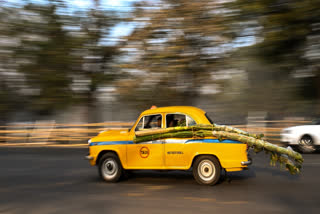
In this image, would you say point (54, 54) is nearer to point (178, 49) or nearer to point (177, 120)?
point (178, 49)

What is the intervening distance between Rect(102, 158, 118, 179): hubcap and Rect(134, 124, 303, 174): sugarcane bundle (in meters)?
1.49

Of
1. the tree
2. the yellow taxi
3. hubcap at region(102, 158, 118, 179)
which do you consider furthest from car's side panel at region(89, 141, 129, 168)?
the tree

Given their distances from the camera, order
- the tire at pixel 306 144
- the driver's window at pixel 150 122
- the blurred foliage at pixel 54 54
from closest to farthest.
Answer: the driver's window at pixel 150 122 < the tire at pixel 306 144 < the blurred foliage at pixel 54 54

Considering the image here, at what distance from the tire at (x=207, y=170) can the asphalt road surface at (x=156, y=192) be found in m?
0.20

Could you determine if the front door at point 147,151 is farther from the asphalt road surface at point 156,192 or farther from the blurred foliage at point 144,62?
the blurred foliage at point 144,62

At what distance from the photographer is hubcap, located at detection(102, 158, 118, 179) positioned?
29.7 ft

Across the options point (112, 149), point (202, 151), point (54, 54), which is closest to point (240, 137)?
point (202, 151)

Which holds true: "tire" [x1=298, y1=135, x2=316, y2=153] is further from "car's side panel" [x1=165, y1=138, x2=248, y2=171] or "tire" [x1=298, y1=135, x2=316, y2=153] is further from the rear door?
the rear door

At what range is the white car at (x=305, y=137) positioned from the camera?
14062 millimetres

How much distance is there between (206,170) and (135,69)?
39.0ft

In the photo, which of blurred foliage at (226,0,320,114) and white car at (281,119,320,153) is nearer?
blurred foliage at (226,0,320,114)

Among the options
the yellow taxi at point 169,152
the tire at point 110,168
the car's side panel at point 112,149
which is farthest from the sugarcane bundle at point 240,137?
the tire at point 110,168

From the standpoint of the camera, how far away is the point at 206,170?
8211 mm

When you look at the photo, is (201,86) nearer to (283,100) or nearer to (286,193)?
(283,100)
